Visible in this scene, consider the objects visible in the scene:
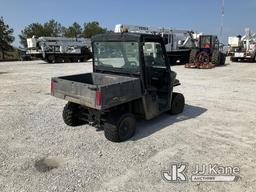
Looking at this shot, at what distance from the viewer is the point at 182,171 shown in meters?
3.34

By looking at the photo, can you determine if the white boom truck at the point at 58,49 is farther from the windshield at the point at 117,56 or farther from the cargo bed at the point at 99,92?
the cargo bed at the point at 99,92

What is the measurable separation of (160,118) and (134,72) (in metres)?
1.53

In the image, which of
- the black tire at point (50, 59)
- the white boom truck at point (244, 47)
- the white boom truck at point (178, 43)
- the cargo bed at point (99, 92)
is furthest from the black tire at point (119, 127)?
the white boom truck at point (244, 47)

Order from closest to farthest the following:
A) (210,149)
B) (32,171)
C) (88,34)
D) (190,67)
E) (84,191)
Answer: (84,191) → (32,171) → (210,149) → (190,67) → (88,34)

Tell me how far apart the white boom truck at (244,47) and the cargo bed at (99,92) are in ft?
65.7

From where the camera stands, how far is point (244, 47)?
22.3m

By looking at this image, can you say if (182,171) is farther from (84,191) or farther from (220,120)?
(220,120)

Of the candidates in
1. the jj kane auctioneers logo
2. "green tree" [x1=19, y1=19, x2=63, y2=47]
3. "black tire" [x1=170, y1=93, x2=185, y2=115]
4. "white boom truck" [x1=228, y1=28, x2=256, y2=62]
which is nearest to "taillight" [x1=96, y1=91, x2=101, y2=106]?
the jj kane auctioneers logo

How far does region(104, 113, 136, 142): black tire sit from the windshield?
965 mm

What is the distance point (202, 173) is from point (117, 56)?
2.72m

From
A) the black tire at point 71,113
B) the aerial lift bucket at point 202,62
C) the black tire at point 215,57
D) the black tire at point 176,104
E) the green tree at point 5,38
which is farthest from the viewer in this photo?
the green tree at point 5,38

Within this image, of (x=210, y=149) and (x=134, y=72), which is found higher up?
(x=134, y=72)

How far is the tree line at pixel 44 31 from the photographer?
3225cm

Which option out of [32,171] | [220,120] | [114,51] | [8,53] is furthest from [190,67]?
[8,53]
